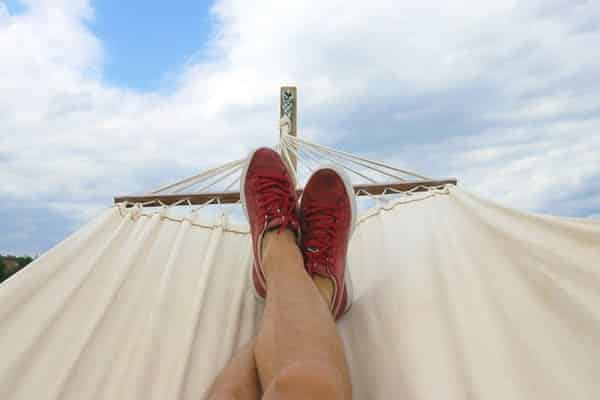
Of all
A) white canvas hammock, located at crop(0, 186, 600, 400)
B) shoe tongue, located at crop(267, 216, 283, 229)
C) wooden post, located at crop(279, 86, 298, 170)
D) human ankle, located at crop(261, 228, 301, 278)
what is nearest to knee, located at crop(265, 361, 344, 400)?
white canvas hammock, located at crop(0, 186, 600, 400)

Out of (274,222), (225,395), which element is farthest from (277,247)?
(225,395)

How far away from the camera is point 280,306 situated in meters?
0.60

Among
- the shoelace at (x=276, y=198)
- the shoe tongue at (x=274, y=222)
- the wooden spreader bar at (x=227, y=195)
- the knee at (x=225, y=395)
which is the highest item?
the wooden spreader bar at (x=227, y=195)

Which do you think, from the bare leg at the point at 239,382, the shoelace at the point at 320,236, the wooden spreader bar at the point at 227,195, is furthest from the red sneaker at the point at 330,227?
the wooden spreader bar at the point at 227,195

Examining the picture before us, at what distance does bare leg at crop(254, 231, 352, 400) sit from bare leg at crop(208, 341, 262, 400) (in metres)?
0.02

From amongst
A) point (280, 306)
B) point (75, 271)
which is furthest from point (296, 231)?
point (75, 271)

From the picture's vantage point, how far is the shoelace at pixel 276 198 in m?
0.93

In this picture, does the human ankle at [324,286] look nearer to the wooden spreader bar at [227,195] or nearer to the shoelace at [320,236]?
the shoelace at [320,236]

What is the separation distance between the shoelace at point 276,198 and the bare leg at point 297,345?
201mm

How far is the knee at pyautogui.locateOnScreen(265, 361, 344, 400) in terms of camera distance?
0.43 metres

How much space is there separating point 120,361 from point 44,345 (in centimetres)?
13

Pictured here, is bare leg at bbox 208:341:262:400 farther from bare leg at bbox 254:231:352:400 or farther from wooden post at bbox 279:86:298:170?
wooden post at bbox 279:86:298:170

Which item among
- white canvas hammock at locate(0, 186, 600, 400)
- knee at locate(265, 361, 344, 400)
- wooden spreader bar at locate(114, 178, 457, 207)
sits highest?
wooden spreader bar at locate(114, 178, 457, 207)

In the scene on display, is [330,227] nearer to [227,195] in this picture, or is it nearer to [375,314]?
[375,314]
